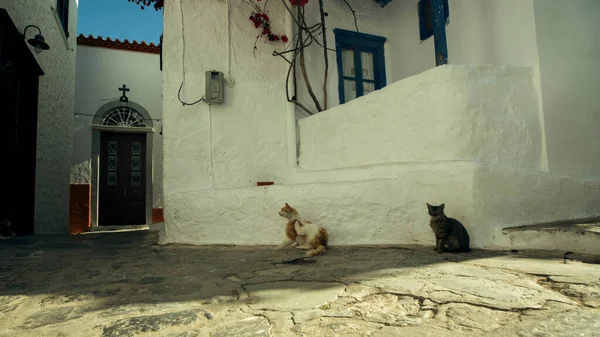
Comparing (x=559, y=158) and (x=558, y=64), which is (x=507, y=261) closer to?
(x=559, y=158)

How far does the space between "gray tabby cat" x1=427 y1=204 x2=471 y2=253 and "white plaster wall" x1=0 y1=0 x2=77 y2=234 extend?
6595mm

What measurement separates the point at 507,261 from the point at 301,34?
4292 mm

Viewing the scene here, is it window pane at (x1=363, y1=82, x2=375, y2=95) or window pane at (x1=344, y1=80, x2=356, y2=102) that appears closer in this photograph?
window pane at (x1=344, y1=80, x2=356, y2=102)

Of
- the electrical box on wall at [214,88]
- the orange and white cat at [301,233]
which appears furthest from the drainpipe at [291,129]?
the orange and white cat at [301,233]

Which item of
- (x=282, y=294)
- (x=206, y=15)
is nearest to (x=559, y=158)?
(x=282, y=294)

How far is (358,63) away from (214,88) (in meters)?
2.65

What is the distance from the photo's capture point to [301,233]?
12.8 feet

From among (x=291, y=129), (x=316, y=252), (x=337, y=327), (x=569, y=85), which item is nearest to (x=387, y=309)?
(x=337, y=327)

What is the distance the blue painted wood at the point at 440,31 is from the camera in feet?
15.4

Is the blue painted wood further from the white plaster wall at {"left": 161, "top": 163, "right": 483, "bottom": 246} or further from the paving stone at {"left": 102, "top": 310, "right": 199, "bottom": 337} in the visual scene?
the paving stone at {"left": 102, "top": 310, "right": 199, "bottom": 337}

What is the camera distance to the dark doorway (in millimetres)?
5344

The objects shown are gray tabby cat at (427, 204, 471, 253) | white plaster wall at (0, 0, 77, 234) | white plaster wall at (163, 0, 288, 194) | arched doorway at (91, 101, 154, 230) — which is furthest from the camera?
arched doorway at (91, 101, 154, 230)

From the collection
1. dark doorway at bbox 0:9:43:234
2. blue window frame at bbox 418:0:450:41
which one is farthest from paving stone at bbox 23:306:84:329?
blue window frame at bbox 418:0:450:41

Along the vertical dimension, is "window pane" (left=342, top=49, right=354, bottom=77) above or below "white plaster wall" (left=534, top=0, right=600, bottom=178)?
above
